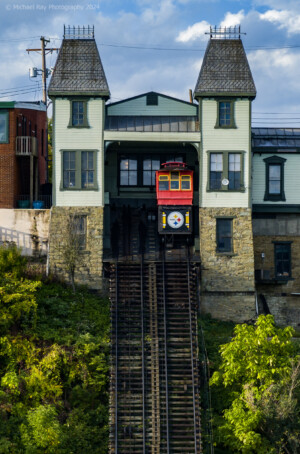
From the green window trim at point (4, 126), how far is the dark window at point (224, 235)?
12.2 metres

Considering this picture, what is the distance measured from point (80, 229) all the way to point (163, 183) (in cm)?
457

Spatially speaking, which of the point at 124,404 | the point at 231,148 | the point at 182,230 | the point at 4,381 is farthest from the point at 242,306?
the point at 4,381

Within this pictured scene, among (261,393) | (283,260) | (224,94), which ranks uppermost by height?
(224,94)

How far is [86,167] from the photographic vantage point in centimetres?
4191

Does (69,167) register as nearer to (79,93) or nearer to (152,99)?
(79,93)

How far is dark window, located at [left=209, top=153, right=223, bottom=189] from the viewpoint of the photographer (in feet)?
138

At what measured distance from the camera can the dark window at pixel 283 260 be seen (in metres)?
44.1

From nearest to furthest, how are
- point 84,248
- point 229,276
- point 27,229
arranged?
point 229,276 → point 84,248 → point 27,229

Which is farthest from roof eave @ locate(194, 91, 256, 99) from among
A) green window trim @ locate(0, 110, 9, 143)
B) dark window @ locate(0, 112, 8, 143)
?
dark window @ locate(0, 112, 8, 143)

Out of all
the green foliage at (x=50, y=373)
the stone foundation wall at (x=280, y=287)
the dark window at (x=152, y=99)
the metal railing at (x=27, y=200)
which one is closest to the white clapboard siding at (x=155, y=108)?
the dark window at (x=152, y=99)

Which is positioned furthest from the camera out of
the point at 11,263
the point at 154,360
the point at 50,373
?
the point at 11,263

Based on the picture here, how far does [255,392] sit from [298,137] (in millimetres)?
17568

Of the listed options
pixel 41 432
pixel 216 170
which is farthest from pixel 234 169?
pixel 41 432

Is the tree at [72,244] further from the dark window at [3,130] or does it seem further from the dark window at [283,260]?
the dark window at [283,260]
